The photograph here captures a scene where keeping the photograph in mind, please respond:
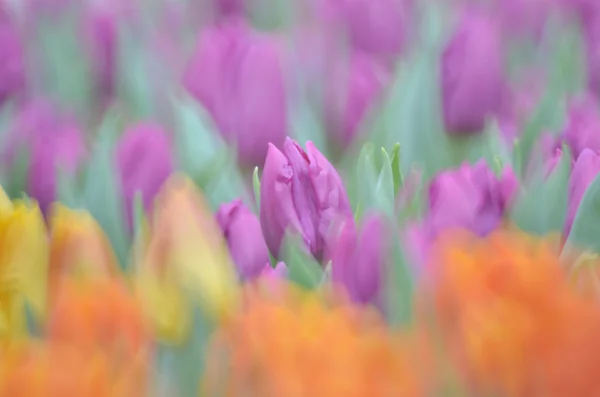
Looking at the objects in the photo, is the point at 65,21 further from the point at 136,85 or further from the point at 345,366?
the point at 345,366

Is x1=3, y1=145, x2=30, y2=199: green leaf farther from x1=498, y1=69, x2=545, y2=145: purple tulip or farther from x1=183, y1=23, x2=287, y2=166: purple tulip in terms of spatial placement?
x1=498, y1=69, x2=545, y2=145: purple tulip

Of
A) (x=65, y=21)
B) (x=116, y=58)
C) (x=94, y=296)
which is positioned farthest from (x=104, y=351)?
(x=65, y=21)

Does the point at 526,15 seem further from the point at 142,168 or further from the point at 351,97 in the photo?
the point at 142,168

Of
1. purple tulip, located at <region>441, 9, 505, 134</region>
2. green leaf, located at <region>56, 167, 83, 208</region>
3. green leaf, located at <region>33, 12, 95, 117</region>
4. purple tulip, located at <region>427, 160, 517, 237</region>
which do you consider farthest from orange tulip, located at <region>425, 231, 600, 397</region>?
green leaf, located at <region>33, 12, 95, 117</region>

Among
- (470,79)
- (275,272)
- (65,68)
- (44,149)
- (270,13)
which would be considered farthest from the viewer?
(270,13)

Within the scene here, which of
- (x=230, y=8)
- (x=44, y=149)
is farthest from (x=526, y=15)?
(x=44, y=149)

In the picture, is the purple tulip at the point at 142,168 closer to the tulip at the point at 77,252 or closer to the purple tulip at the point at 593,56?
the tulip at the point at 77,252
